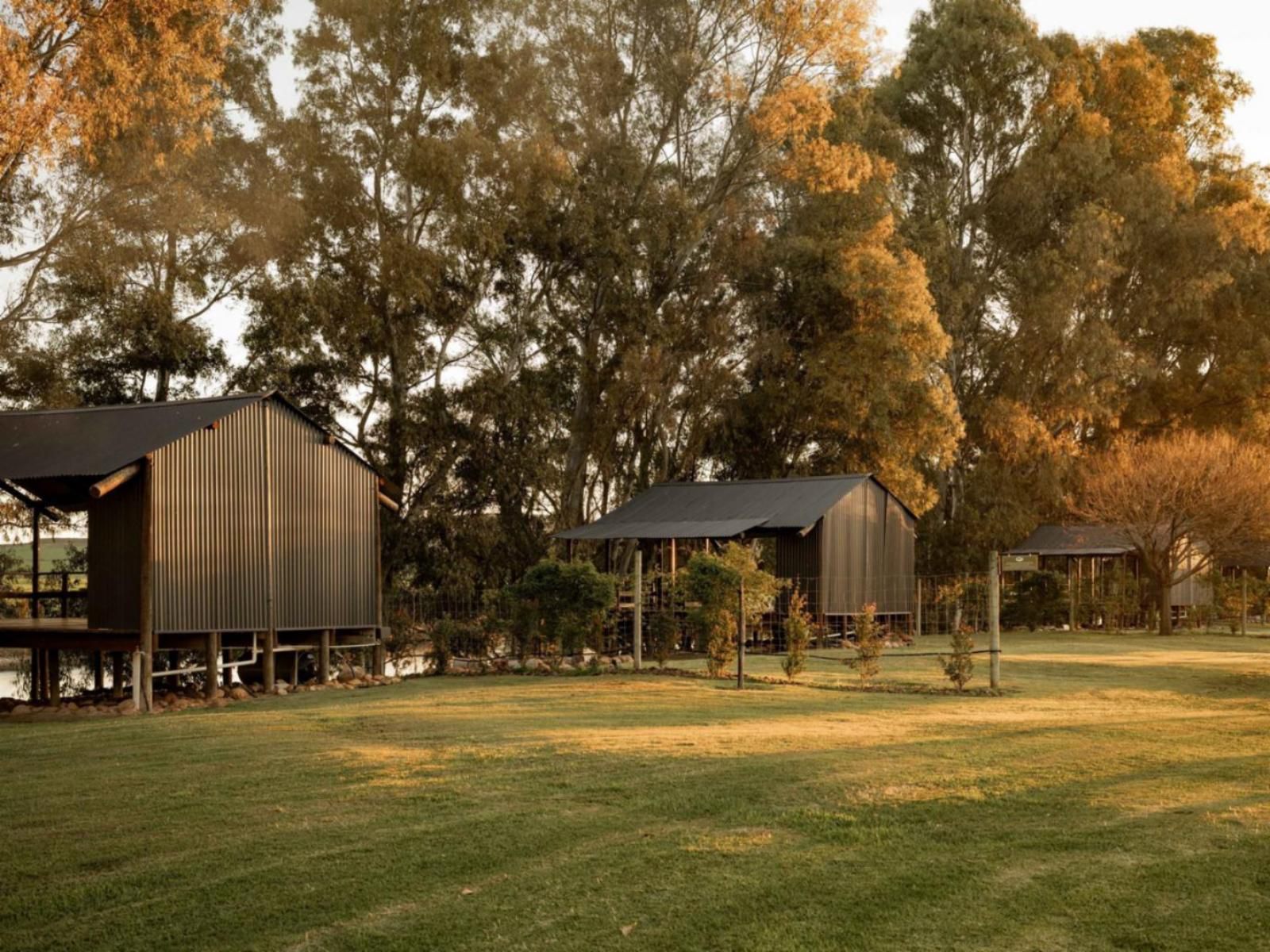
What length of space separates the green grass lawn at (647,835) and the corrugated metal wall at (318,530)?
7.00 m

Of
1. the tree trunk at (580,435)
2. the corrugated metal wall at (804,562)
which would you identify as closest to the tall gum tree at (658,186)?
the tree trunk at (580,435)

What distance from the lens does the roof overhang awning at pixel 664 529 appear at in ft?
92.3

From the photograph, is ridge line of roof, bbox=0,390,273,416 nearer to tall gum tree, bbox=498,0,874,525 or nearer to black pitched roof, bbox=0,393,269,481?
black pitched roof, bbox=0,393,269,481

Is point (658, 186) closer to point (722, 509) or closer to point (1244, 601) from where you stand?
point (722, 509)

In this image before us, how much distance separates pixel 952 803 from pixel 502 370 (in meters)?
24.4

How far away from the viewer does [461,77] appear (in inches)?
1241

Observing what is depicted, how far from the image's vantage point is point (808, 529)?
28547mm

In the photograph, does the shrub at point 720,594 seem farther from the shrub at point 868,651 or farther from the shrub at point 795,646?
the shrub at point 868,651

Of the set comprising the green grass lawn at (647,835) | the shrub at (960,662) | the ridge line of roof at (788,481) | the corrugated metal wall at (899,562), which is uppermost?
the ridge line of roof at (788,481)

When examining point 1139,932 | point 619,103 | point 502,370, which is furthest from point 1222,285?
point 1139,932

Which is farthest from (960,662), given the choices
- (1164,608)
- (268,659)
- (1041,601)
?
(1041,601)

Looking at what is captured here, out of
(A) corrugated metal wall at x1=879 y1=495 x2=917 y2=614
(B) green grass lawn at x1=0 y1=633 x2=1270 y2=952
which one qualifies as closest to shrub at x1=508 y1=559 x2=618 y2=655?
(B) green grass lawn at x1=0 y1=633 x2=1270 y2=952

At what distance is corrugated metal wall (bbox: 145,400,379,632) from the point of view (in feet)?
61.6

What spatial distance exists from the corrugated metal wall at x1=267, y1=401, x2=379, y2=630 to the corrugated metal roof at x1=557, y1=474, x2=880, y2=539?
774 centimetres
